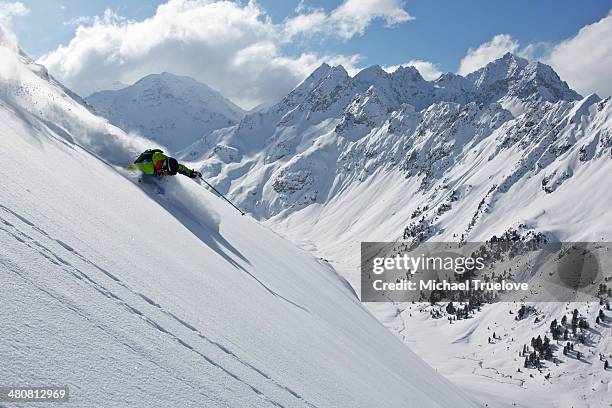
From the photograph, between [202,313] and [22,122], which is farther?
[22,122]

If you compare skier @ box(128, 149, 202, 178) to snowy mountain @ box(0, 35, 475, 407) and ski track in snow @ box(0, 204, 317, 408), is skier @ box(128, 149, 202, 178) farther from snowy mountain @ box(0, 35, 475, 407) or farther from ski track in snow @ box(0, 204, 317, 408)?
ski track in snow @ box(0, 204, 317, 408)

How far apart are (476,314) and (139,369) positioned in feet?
690

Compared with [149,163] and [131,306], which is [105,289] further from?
[149,163]

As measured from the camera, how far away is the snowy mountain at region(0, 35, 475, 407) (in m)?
4.32

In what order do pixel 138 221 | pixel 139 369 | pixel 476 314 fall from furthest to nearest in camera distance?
pixel 476 314
pixel 138 221
pixel 139 369

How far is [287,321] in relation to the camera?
35.7ft

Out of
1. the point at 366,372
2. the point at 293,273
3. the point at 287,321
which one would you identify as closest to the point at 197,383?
the point at 287,321

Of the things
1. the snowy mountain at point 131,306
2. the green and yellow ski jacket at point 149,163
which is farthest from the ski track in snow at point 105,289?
the green and yellow ski jacket at point 149,163

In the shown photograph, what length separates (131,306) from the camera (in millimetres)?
6000

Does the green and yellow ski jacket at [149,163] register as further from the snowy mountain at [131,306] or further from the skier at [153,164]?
the snowy mountain at [131,306]

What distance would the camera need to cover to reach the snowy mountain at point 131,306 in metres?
4.32

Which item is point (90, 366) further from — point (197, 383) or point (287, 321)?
point (287, 321)

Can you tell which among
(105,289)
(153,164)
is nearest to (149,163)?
(153,164)

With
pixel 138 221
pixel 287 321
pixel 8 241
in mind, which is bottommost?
pixel 287 321
